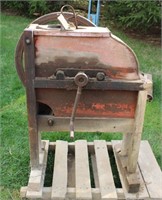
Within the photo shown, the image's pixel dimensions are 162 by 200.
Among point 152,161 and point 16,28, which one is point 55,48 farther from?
point 16,28

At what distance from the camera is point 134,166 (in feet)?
8.16

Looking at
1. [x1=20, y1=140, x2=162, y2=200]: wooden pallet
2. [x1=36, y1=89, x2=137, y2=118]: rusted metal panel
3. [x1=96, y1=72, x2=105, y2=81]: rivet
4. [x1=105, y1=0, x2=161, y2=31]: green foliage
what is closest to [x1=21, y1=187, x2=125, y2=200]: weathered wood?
[x1=20, y1=140, x2=162, y2=200]: wooden pallet

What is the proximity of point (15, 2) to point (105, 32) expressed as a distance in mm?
6707

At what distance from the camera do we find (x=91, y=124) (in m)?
2.35

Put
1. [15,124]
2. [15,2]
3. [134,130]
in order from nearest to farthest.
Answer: [134,130], [15,124], [15,2]

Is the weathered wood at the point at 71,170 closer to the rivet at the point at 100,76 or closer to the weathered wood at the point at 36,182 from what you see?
the weathered wood at the point at 36,182

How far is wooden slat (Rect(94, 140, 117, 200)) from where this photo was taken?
93.2 inches

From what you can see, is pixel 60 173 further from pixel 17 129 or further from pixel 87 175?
pixel 17 129

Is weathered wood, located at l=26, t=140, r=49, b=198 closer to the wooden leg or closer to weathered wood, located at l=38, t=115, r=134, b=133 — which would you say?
weathered wood, located at l=38, t=115, r=134, b=133

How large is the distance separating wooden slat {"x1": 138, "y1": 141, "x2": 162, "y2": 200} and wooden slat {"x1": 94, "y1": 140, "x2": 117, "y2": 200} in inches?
10.6

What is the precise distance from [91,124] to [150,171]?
27.6 inches

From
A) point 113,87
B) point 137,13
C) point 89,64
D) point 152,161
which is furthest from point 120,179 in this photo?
point 137,13

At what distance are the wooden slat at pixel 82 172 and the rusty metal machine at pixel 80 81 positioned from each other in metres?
0.28

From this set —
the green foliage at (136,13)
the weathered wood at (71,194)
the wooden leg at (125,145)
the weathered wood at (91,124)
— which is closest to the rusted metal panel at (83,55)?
the weathered wood at (91,124)
